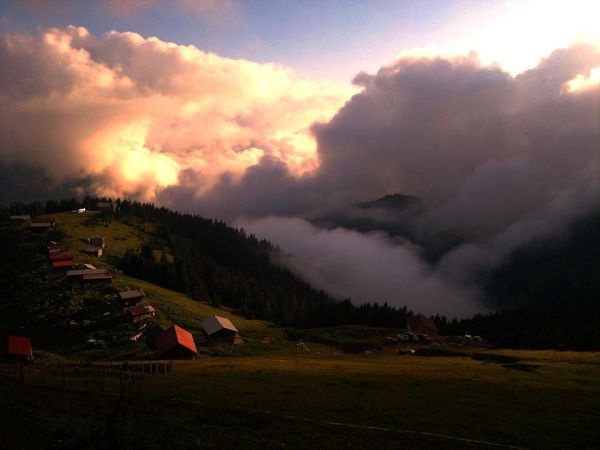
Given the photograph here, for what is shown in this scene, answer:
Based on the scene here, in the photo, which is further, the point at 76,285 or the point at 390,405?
the point at 76,285

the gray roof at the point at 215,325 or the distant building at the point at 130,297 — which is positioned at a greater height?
the distant building at the point at 130,297

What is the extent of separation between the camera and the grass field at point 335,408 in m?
29.3

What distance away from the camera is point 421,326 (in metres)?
161

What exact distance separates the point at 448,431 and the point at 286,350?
81.2m

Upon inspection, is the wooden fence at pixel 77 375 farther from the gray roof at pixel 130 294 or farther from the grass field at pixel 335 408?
the gray roof at pixel 130 294

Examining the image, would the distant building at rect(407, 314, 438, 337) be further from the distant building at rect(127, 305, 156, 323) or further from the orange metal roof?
the orange metal roof

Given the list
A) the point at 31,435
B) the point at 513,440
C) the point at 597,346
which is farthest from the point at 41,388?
the point at 597,346

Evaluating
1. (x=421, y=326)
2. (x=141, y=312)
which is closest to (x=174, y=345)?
(x=141, y=312)

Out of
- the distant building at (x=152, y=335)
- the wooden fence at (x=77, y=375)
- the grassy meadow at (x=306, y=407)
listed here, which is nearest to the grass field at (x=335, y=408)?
the grassy meadow at (x=306, y=407)

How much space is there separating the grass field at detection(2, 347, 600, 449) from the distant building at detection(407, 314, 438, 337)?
307ft

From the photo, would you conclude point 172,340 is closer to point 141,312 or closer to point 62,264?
point 141,312

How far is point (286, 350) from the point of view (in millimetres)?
112562

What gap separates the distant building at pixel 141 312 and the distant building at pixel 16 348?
42277 millimetres

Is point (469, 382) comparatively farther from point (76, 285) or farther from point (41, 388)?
point (76, 285)
